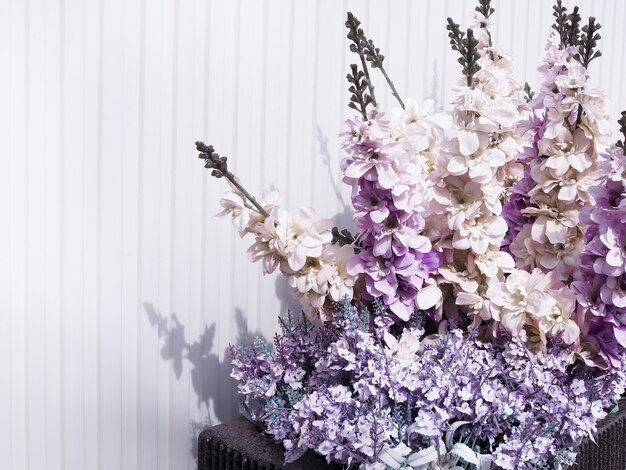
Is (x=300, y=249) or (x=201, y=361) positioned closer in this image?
(x=300, y=249)

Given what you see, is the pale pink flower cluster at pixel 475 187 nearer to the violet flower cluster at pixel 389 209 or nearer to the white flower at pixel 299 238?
the violet flower cluster at pixel 389 209

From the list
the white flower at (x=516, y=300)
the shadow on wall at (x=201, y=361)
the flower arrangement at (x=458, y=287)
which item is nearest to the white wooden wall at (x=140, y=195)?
the shadow on wall at (x=201, y=361)

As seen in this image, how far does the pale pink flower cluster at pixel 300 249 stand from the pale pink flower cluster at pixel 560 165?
25 centimetres

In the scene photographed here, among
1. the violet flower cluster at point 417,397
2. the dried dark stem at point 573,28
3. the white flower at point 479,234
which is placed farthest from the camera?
the dried dark stem at point 573,28

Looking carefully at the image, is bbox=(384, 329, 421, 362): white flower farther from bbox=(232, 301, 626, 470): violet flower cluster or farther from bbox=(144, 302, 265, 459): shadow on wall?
bbox=(144, 302, 265, 459): shadow on wall

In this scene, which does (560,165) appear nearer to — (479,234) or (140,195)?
(479,234)

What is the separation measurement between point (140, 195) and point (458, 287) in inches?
16.0

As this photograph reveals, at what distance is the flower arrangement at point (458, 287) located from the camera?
0.81 meters

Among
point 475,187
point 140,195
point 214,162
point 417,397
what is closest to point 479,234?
point 475,187

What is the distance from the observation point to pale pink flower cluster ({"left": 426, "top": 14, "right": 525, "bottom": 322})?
33.4 inches

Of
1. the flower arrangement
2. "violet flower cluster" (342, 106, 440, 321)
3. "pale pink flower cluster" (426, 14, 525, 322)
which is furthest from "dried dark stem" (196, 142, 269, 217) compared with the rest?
"pale pink flower cluster" (426, 14, 525, 322)

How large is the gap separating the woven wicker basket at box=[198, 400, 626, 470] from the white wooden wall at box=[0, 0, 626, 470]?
0.10 m

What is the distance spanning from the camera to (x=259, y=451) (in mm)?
924

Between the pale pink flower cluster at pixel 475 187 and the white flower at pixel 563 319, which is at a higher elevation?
the pale pink flower cluster at pixel 475 187
